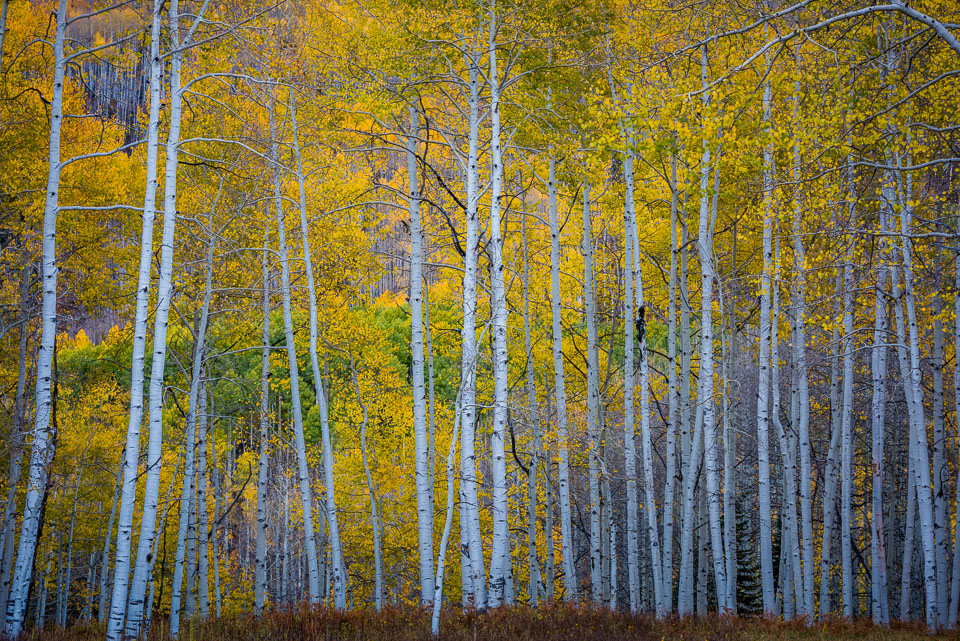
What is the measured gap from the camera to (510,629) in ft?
22.5

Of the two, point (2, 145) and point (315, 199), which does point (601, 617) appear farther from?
point (2, 145)

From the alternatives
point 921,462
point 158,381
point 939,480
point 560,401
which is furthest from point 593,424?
point 158,381

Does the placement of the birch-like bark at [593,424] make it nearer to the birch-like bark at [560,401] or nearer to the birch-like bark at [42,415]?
the birch-like bark at [560,401]

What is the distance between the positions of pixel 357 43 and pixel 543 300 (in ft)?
23.4

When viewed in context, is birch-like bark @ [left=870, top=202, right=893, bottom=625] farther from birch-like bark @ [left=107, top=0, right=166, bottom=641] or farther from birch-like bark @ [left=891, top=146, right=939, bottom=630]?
birch-like bark @ [left=107, top=0, right=166, bottom=641]

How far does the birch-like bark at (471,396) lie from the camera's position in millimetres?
7703

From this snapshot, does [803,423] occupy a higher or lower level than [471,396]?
lower

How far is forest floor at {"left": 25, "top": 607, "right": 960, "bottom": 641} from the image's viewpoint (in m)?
6.77

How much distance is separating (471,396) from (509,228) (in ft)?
23.8

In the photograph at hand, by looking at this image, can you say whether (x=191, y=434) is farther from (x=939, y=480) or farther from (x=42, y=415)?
(x=939, y=480)

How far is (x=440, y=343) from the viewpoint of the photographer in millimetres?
16703

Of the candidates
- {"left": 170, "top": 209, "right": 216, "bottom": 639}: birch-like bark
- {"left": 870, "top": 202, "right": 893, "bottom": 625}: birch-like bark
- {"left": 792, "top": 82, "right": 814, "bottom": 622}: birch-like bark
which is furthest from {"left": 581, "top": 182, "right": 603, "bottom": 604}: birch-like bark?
{"left": 170, "top": 209, "right": 216, "bottom": 639}: birch-like bark

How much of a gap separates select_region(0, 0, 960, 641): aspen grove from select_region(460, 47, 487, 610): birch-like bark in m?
0.05

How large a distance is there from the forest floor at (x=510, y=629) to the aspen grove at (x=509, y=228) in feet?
1.55
